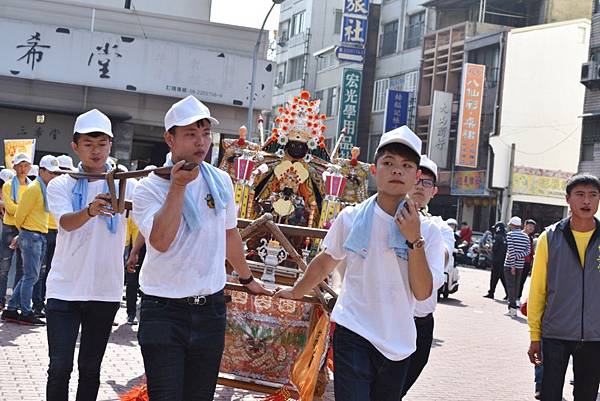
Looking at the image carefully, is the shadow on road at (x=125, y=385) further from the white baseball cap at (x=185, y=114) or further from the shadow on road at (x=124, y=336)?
the white baseball cap at (x=185, y=114)

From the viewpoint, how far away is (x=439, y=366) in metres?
11.0

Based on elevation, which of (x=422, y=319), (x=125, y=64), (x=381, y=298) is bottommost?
(x=422, y=319)

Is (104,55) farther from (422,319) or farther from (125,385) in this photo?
(422,319)

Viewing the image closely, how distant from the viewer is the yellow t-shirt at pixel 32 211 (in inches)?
428

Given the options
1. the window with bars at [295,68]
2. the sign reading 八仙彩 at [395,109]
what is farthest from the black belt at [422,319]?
the window with bars at [295,68]

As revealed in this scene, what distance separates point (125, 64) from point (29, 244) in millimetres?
10863

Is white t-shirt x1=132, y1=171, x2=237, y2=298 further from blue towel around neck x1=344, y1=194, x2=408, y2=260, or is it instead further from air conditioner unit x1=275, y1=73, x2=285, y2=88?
air conditioner unit x1=275, y1=73, x2=285, y2=88

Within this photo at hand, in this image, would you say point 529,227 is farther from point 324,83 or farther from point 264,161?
point 324,83

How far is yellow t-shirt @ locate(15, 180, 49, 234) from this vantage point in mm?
10883

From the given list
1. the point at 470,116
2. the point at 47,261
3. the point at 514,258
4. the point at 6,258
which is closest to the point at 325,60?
the point at 470,116

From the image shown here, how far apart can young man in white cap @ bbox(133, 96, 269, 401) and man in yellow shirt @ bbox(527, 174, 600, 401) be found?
2.40 meters

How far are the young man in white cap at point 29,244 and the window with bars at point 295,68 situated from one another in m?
51.6

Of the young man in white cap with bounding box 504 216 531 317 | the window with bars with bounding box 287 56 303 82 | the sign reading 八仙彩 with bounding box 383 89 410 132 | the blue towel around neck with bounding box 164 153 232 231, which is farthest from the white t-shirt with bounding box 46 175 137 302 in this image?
the window with bars with bounding box 287 56 303 82

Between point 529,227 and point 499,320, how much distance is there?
2806 millimetres
